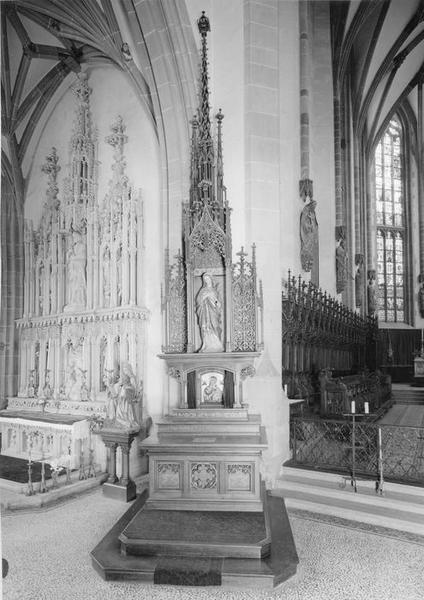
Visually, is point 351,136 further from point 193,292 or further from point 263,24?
point 193,292

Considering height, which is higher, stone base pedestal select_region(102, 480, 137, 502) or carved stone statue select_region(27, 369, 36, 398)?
carved stone statue select_region(27, 369, 36, 398)

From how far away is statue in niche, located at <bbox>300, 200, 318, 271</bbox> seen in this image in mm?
11226

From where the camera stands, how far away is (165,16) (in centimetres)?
822

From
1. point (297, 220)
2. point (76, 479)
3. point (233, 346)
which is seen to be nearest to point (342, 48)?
point (297, 220)

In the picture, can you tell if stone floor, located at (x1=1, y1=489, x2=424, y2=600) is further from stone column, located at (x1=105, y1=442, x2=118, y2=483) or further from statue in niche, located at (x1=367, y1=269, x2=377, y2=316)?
statue in niche, located at (x1=367, y1=269, x2=377, y2=316)

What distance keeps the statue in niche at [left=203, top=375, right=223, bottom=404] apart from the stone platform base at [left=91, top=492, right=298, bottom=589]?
2.18 metres

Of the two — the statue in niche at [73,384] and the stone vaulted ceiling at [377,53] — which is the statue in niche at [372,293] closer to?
the stone vaulted ceiling at [377,53]

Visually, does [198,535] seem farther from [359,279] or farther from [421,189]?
[421,189]

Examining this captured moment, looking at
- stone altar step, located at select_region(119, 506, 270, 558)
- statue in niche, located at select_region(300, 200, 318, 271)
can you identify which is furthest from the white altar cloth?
statue in niche, located at select_region(300, 200, 318, 271)

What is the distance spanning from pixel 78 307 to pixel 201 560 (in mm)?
6389

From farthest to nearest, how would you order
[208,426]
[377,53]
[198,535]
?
[377,53] → [208,426] → [198,535]

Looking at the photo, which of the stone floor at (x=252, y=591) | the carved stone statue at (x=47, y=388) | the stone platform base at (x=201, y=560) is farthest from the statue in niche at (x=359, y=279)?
the stone platform base at (x=201, y=560)

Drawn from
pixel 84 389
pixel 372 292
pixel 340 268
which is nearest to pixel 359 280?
pixel 372 292

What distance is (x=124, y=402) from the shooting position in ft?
26.6
